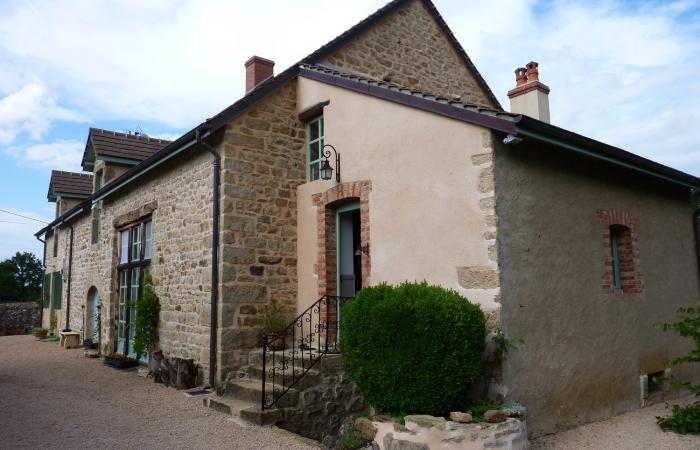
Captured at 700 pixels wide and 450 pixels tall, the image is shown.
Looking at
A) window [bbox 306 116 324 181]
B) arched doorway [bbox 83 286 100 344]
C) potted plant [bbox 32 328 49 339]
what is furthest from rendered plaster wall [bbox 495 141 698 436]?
potted plant [bbox 32 328 49 339]

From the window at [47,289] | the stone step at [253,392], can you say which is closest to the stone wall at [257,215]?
the stone step at [253,392]

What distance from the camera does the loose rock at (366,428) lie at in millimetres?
5078

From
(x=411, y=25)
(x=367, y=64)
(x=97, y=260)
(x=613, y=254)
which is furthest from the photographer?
(x=97, y=260)

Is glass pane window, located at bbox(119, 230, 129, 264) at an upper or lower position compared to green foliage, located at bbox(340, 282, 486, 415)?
upper

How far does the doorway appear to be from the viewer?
25.3 feet

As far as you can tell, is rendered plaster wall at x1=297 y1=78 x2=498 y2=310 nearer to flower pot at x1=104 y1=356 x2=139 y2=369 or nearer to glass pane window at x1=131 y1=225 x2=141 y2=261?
glass pane window at x1=131 y1=225 x2=141 y2=261

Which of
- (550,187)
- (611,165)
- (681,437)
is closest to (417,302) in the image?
(550,187)

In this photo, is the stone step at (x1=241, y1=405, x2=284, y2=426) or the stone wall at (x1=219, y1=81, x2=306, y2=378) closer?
the stone step at (x1=241, y1=405, x2=284, y2=426)

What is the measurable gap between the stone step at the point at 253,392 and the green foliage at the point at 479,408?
7.16 ft

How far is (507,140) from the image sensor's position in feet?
17.6

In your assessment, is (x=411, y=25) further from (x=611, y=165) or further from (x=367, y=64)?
(x=611, y=165)

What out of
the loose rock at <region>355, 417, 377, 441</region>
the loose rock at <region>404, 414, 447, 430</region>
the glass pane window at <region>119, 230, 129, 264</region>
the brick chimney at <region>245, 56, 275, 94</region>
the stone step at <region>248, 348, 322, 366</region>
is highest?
the brick chimney at <region>245, 56, 275, 94</region>

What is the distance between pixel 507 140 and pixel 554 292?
1.90 metres

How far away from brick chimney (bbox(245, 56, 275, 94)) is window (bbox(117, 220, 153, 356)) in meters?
3.49
